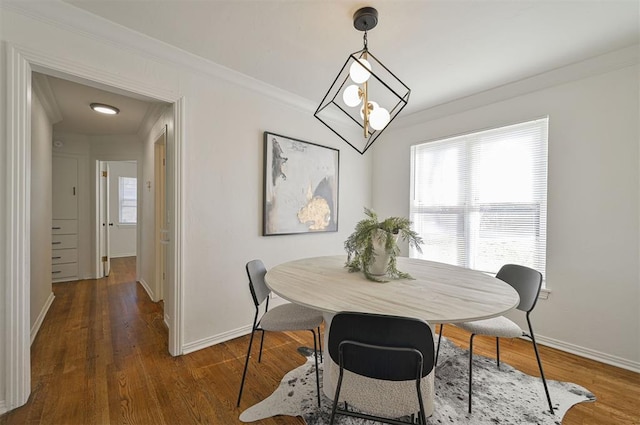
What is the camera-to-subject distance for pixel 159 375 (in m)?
1.91

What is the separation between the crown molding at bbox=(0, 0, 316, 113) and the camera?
1.61 metres

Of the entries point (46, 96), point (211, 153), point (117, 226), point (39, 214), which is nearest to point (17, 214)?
point (211, 153)

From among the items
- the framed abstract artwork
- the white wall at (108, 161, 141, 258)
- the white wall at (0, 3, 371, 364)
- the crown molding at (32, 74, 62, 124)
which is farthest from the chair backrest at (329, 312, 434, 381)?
the white wall at (108, 161, 141, 258)

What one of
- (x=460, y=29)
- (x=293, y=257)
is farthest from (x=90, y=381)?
(x=460, y=29)

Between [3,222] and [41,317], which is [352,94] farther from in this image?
[41,317]

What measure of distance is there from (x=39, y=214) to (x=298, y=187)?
2688 millimetres

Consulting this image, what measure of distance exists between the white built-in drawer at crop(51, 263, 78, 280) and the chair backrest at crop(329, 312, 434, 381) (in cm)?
521

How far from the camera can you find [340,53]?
2121 millimetres

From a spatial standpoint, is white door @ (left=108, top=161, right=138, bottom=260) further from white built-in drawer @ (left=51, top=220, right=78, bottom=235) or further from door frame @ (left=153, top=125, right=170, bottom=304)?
door frame @ (left=153, top=125, right=170, bottom=304)

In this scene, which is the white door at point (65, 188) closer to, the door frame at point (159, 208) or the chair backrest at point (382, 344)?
the door frame at point (159, 208)

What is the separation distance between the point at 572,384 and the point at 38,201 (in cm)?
488

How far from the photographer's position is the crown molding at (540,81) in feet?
6.82

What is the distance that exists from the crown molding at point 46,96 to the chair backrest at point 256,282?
2.44m

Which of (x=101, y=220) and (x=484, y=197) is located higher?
(x=484, y=197)
